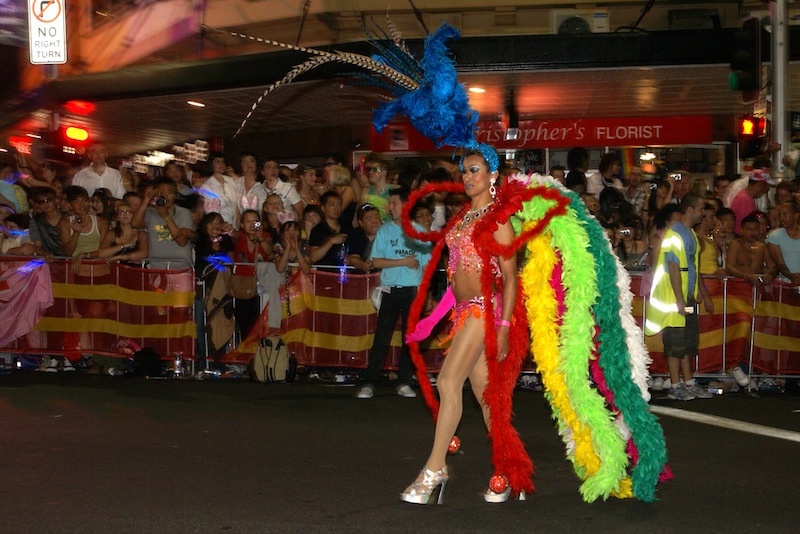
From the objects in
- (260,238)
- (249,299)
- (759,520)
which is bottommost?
(759,520)

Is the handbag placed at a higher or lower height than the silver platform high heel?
higher

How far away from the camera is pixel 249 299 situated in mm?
10914

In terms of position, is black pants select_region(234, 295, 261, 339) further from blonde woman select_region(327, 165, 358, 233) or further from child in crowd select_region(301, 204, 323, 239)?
blonde woman select_region(327, 165, 358, 233)

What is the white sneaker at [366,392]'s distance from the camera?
30.8 feet

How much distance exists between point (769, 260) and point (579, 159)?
2.74 metres

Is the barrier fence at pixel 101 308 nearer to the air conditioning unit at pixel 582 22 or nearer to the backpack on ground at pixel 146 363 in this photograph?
the backpack on ground at pixel 146 363

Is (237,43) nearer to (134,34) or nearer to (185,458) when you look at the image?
(134,34)

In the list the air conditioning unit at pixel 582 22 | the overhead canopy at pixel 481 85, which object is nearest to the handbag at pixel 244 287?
the overhead canopy at pixel 481 85

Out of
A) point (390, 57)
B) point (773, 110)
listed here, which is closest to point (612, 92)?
point (773, 110)

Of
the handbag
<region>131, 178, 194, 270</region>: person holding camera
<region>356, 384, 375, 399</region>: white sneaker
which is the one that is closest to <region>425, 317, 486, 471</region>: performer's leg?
<region>356, 384, 375, 399</region>: white sneaker

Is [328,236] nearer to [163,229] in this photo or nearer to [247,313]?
[247,313]

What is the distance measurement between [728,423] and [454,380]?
3729 millimetres

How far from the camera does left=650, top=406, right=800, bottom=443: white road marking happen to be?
7840 mm

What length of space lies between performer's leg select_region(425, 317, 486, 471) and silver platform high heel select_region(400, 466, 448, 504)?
4 cm
